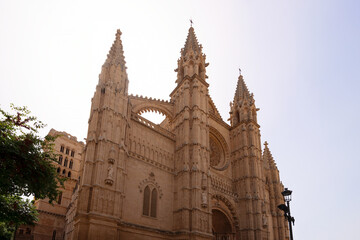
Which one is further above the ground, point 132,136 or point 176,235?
point 132,136

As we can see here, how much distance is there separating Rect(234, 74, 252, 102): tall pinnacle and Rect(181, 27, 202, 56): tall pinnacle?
8.97 meters

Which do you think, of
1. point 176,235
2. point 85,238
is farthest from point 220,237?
point 85,238

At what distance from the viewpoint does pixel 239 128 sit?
3756 cm

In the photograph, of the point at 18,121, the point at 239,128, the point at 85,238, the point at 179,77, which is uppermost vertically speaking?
the point at 179,77

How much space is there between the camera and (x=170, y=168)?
92.6ft

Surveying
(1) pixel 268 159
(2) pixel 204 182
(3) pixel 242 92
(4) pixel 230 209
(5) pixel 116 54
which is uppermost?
(3) pixel 242 92

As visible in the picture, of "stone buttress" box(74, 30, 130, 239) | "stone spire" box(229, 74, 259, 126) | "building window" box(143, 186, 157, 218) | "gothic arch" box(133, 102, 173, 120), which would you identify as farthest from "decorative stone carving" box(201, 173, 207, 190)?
"stone spire" box(229, 74, 259, 126)

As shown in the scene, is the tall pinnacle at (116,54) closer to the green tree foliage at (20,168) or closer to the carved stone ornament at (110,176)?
the carved stone ornament at (110,176)

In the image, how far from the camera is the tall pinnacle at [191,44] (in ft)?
119

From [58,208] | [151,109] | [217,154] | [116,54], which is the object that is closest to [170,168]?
[151,109]

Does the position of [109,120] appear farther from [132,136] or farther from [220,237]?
[220,237]

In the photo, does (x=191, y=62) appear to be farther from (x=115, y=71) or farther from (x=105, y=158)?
(x=105, y=158)

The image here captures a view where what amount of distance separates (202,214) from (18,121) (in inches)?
685

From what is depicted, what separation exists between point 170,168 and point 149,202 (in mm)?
4358
